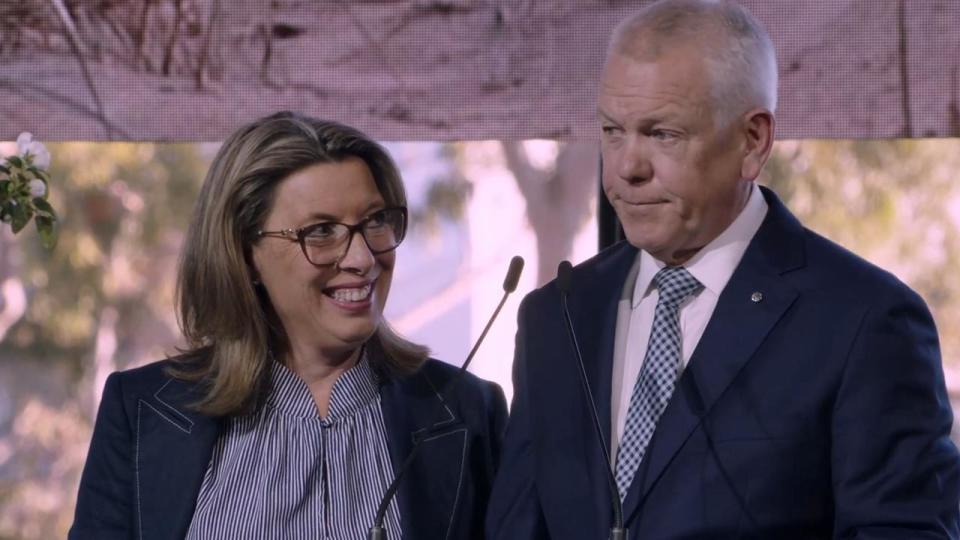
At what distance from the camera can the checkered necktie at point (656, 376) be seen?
175 cm

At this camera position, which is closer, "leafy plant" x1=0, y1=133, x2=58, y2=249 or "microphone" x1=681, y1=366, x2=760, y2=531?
"microphone" x1=681, y1=366, x2=760, y2=531

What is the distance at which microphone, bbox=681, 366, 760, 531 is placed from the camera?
65.0 inches

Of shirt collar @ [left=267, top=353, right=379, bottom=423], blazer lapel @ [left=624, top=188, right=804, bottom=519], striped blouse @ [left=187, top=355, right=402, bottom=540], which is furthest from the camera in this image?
shirt collar @ [left=267, top=353, right=379, bottom=423]

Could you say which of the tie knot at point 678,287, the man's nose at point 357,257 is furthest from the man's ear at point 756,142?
the man's nose at point 357,257

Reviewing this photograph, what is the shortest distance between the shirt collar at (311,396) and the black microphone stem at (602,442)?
463mm

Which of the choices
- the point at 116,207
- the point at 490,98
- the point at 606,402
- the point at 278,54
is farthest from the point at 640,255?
the point at 116,207

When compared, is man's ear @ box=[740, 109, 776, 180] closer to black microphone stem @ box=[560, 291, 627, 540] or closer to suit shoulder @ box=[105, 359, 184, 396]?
black microphone stem @ box=[560, 291, 627, 540]

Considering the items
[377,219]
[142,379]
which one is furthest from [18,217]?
[377,219]

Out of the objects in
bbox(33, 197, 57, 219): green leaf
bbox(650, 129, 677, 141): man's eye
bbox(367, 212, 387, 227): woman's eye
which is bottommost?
→ bbox(367, 212, 387, 227): woman's eye

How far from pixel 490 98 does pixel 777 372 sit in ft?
3.75

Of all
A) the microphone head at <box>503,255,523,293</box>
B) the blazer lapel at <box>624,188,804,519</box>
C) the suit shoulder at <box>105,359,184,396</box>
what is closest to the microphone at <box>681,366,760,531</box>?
the blazer lapel at <box>624,188,804,519</box>

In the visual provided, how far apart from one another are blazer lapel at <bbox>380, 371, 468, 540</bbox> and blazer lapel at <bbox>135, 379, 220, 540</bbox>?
27cm

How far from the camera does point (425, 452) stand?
2.18 m

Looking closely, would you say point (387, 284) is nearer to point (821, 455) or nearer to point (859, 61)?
point (821, 455)
